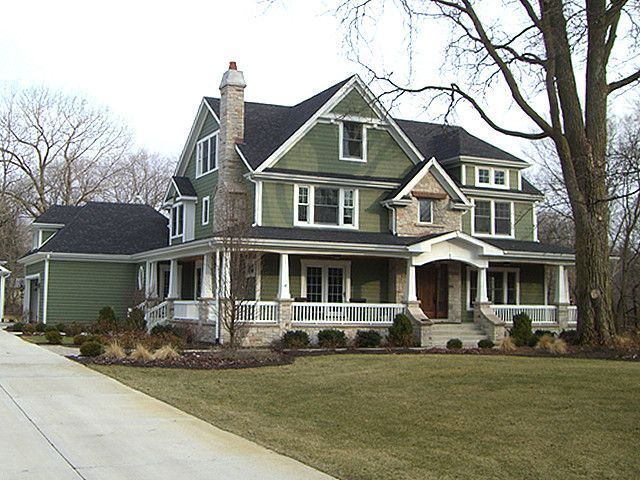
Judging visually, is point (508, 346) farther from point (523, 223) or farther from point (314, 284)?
point (523, 223)

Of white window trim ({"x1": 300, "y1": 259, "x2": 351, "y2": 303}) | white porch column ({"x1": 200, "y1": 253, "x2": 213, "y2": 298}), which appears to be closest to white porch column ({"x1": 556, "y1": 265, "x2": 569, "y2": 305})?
white window trim ({"x1": 300, "y1": 259, "x2": 351, "y2": 303})

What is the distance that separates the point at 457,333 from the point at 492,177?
912 centimetres

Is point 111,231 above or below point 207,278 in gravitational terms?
above

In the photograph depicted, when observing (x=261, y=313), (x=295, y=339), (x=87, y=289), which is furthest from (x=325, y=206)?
(x=87, y=289)

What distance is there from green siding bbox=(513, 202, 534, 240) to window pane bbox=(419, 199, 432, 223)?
19.4 ft

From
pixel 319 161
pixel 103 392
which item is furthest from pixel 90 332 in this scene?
pixel 103 392

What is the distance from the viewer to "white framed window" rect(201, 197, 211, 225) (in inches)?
1286

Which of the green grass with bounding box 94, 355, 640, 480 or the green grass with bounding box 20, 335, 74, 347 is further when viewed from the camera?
the green grass with bounding box 20, 335, 74, 347

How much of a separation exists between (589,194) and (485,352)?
5.83m

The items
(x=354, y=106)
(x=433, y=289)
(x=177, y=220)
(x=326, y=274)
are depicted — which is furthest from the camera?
(x=177, y=220)

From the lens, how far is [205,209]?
3300cm

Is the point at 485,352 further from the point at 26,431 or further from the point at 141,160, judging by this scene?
the point at 141,160

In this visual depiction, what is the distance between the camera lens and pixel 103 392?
47.7 ft

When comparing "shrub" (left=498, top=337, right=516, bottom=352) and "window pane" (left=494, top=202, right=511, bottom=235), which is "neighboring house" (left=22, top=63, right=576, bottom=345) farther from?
"shrub" (left=498, top=337, right=516, bottom=352)
